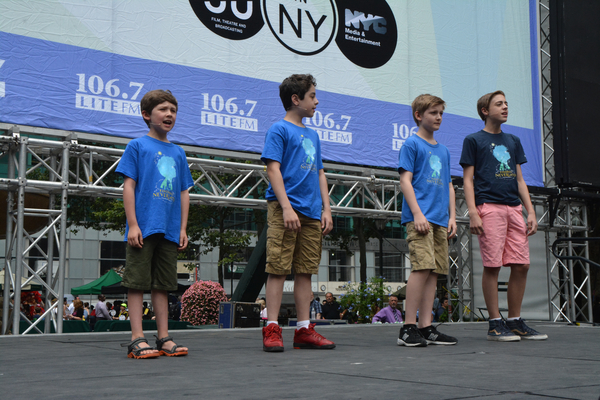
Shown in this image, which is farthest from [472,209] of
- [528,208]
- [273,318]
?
[273,318]

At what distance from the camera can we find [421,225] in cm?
366

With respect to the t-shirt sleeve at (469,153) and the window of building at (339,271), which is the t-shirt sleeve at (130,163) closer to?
the t-shirt sleeve at (469,153)

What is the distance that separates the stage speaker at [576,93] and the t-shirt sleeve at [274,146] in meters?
7.92

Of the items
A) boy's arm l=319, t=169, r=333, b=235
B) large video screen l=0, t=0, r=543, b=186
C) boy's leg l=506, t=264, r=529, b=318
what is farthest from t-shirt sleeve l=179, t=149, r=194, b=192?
large video screen l=0, t=0, r=543, b=186

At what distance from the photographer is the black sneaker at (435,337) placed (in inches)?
147

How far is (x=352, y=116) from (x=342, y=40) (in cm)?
108

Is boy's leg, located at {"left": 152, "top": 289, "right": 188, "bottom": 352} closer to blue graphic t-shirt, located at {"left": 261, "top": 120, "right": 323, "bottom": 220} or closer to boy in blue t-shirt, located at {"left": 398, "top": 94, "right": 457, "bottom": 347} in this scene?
blue graphic t-shirt, located at {"left": 261, "top": 120, "right": 323, "bottom": 220}

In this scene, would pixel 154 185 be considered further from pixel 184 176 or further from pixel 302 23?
pixel 302 23

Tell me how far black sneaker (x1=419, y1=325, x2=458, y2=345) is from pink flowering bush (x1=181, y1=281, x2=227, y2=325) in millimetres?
8216

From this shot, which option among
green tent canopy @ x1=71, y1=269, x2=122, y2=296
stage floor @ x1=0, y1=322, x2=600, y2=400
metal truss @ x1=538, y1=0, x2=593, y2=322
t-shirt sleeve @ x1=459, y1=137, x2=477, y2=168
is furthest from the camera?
green tent canopy @ x1=71, y1=269, x2=122, y2=296

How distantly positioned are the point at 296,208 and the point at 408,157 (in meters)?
0.87

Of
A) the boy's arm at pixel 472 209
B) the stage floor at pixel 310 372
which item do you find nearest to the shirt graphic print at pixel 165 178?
the stage floor at pixel 310 372

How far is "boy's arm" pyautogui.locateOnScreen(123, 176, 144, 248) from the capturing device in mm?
3080

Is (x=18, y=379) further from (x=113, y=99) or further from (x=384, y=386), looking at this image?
(x=113, y=99)
